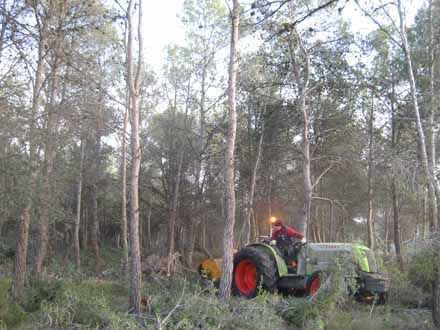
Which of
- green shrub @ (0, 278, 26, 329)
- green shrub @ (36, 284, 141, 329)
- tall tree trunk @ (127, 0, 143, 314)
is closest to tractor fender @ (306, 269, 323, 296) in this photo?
tall tree trunk @ (127, 0, 143, 314)

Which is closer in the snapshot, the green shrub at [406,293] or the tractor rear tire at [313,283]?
the tractor rear tire at [313,283]

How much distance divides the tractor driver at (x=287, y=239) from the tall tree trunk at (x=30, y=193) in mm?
5205

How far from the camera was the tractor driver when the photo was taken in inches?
408

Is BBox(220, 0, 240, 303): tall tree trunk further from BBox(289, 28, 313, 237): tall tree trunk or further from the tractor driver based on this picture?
BBox(289, 28, 313, 237): tall tree trunk

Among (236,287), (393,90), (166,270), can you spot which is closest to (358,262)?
(236,287)

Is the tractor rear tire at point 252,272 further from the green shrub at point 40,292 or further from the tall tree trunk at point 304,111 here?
the tall tree trunk at point 304,111

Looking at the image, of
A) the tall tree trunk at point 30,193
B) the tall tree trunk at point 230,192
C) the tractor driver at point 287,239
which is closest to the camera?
the tall tree trunk at point 230,192

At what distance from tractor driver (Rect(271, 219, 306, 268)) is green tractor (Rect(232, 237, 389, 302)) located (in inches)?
2.9

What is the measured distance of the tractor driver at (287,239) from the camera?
34.0ft

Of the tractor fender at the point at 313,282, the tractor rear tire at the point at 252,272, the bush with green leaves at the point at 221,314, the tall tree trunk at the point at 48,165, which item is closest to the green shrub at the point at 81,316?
the bush with green leaves at the point at 221,314

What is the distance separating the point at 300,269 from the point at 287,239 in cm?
84

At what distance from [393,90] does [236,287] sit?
11.6 metres

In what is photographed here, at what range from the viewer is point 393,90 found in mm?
18594

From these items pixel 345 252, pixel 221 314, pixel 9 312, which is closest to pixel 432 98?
pixel 345 252
